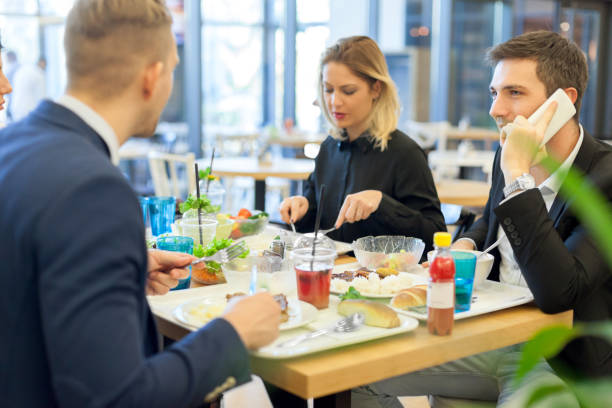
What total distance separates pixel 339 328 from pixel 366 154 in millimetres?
1471

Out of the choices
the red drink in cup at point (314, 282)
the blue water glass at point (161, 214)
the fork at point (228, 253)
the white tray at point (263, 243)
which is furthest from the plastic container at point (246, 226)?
the red drink in cup at point (314, 282)

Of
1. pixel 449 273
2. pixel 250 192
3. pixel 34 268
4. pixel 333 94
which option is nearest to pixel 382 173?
pixel 333 94

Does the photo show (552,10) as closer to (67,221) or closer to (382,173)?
(382,173)

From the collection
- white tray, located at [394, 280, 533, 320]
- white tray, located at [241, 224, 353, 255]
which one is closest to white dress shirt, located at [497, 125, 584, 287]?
white tray, located at [394, 280, 533, 320]

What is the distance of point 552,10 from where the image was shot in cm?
1007

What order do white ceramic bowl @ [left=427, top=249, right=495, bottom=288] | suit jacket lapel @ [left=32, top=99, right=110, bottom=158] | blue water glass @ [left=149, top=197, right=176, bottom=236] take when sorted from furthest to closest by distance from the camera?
1. blue water glass @ [left=149, top=197, right=176, bottom=236]
2. white ceramic bowl @ [left=427, top=249, right=495, bottom=288]
3. suit jacket lapel @ [left=32, top=99, right=110, bottom=158]

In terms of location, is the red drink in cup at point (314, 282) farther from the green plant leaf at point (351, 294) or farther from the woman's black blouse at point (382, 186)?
the woman's black blouse at point (382, 186)

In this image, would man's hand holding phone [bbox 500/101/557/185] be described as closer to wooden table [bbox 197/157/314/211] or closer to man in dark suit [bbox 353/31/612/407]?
man in dark suit [bbox 353/31/612/407]

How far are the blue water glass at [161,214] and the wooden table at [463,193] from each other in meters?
1.84

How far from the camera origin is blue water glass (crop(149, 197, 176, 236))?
218 cm

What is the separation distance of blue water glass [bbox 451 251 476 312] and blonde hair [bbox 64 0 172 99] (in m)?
0.80

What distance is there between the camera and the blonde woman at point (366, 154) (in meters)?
2.46

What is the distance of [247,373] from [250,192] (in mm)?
7235

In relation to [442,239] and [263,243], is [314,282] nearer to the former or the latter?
[442,239]
